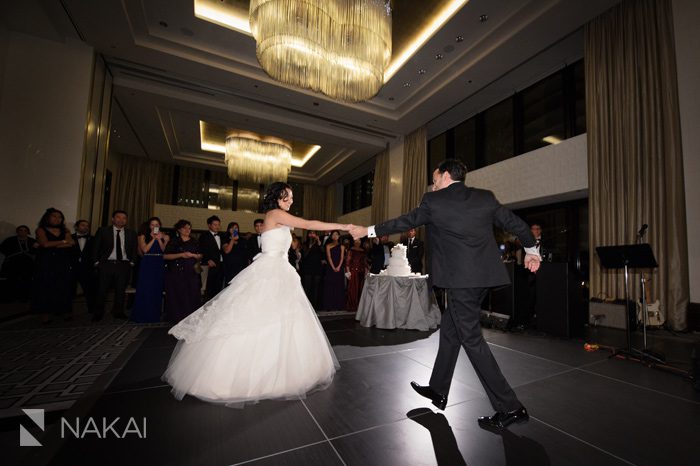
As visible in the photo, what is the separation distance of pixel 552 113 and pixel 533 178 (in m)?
1.58

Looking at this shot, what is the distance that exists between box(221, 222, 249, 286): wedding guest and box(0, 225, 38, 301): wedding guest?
10.4 feet

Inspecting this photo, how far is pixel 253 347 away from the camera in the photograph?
217 centimetres

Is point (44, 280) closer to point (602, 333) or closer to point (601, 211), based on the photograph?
point (602, 333)

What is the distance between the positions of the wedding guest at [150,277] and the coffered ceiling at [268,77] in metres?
3.87

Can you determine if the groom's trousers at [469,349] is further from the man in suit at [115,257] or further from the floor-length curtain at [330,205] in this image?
the floor-length curtain at [330,205]

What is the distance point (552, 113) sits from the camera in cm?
695

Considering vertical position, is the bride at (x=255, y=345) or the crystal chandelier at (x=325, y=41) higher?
the crystal chandelier at (x=325, y=41)

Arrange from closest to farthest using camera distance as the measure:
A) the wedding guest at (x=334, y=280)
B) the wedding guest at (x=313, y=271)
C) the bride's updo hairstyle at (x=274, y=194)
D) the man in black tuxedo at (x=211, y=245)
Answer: the bride's updo hairstyle at (x=274, y=194) → the man in black tuxedo at (x=211, y=245) → the wedding guest at (x=334, y=280) → the wedding guest at (x=313, y=271)

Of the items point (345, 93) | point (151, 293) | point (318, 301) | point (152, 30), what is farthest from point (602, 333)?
point (152, 30)

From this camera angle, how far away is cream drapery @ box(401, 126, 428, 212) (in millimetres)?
9609

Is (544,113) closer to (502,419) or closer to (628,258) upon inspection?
(628,258)

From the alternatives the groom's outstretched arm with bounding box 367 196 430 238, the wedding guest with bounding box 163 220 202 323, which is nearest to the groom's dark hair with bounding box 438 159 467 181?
the groom's outstretched arm with bounding box 367 196 430 238

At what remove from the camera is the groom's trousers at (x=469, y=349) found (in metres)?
1.86

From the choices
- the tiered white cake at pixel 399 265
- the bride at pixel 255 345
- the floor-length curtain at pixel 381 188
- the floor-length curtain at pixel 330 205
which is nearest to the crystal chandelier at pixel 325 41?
the tiered white cake at pixel 399 265
